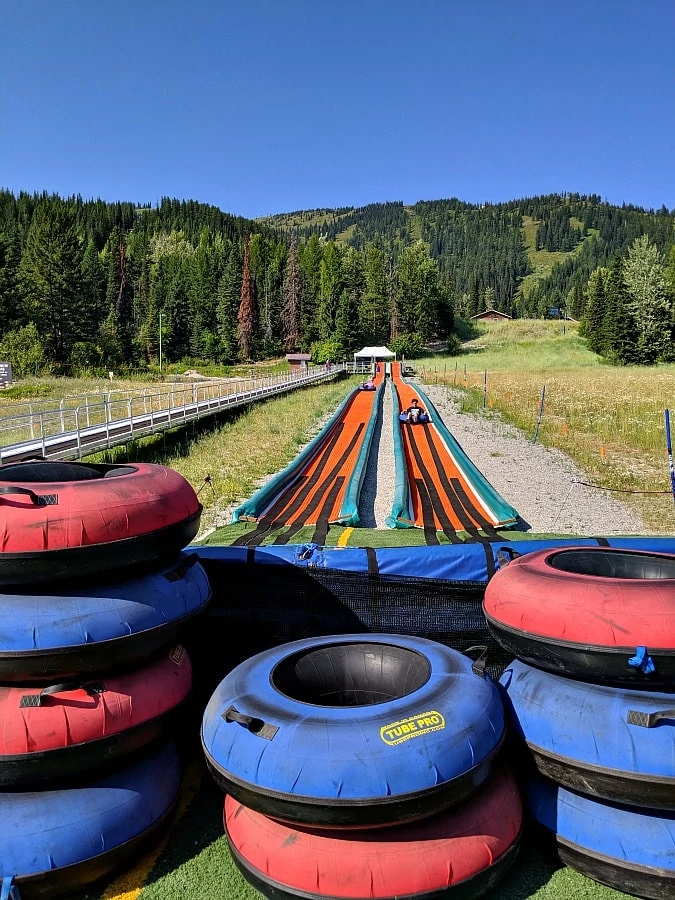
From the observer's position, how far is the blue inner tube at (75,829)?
3627 millimetres

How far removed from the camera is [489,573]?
213 inches

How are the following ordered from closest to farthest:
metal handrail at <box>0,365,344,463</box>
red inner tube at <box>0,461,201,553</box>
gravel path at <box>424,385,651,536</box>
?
red inner tube at <box>0,461,201,553</box> → gravel path at <box>424,385,651,536</box> → metal handrail at <box>0,365,344,463</box>

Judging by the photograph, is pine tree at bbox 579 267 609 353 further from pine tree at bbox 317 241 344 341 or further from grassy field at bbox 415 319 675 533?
pine tree at bbox 317 241 344 341

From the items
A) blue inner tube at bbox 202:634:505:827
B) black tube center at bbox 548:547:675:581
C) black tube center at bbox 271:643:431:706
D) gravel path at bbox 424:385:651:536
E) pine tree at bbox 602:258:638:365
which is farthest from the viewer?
pine tree at bbox 602:258:638:365

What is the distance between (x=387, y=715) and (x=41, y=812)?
2079 millimetres

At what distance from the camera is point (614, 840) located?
3.71 meters

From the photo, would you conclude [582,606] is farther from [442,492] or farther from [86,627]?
[442,492]

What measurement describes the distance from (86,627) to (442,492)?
11.4 meters

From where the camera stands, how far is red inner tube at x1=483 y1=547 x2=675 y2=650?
378 centimetres

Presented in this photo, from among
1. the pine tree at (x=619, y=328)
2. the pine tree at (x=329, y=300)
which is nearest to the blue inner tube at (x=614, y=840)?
the pine tree at (x=619, y=328)

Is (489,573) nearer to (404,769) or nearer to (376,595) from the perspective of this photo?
(376,595)

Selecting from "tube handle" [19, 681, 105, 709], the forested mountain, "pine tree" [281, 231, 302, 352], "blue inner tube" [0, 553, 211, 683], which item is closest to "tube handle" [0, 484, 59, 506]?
"blue inner tube" [0, 553, 211, 683]

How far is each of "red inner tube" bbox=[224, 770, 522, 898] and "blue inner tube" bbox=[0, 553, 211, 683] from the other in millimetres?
1271

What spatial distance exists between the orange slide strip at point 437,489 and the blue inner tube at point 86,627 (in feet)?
17.5
